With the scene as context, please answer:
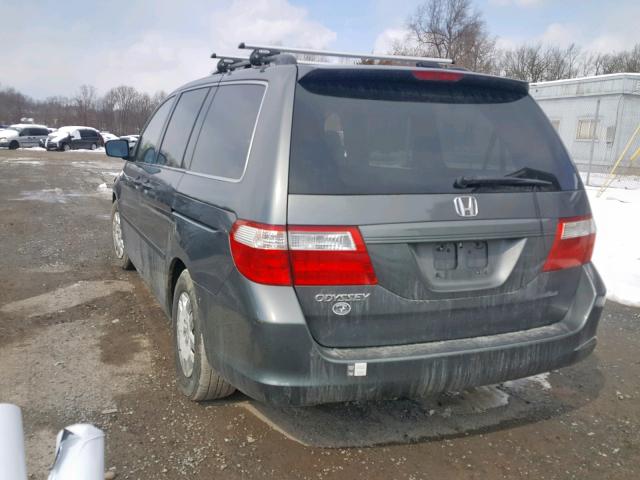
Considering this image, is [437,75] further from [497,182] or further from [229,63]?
[229,63]

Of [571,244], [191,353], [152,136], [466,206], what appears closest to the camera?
[466,206]

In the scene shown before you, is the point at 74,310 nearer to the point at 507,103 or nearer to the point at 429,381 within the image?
the point at 429,381

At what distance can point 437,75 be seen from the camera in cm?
263

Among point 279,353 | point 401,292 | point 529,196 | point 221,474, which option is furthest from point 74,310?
point 529,196

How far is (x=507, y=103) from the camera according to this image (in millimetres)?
2838

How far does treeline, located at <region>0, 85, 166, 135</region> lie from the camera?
7681 centimetres

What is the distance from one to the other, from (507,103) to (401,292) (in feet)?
4.07

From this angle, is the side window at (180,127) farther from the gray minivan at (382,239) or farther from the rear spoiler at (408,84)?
the rear spoiler at (408,84)

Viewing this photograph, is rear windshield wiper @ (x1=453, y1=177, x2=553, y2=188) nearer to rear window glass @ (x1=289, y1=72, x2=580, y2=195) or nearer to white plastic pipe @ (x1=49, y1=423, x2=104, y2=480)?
rear window glass @ (x1=289, y1=72, x2=580, y2=195)

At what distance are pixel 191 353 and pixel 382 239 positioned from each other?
1.49 m

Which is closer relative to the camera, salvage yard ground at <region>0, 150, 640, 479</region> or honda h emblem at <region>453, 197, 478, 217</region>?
honda h emblem at <region>453, 197, 478, 217</region>

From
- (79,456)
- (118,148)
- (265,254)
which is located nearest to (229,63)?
(265,254)

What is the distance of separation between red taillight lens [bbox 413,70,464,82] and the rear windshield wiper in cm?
52

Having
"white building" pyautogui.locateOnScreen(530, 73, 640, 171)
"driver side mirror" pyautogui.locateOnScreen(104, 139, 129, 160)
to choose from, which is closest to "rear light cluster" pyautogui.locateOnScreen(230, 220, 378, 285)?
"driver side mirror" pyautogui.locateOnScreen(104, 139, 129, 160)
